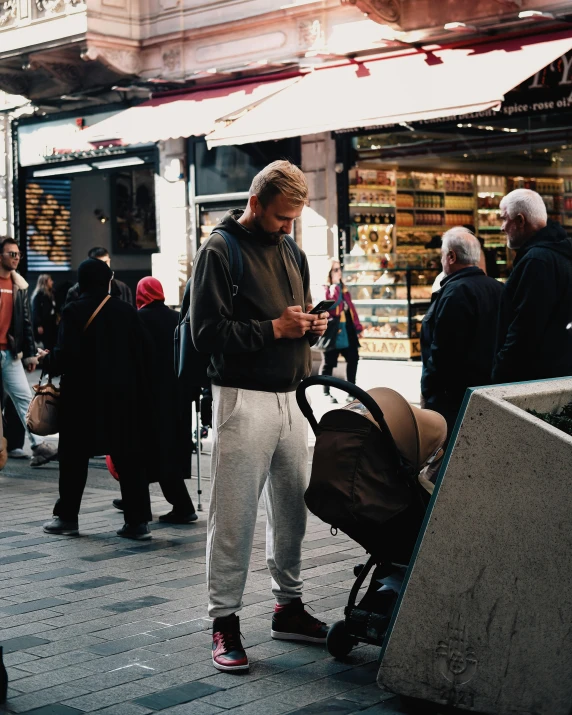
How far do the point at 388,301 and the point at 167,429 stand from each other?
855 cm

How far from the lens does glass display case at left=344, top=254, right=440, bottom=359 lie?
1598 cm

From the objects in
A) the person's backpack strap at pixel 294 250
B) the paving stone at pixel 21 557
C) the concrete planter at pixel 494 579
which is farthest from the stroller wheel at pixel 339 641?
the paving stone at pixel 21 557

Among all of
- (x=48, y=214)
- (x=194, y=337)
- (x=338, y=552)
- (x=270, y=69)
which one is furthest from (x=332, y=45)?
(x=194, y=337)

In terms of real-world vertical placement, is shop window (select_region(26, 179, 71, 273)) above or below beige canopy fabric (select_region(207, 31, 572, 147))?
below

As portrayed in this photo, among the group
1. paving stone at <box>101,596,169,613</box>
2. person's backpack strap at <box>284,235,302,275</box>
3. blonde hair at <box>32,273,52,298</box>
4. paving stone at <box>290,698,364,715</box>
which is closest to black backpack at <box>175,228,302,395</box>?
person's backpack strap at <box>284,235,302,275</box>

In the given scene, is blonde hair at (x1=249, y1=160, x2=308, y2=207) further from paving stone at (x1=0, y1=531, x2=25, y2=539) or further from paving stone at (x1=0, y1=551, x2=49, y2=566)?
paving stone at (x1=0, y1=531, x2=25, y2=539)

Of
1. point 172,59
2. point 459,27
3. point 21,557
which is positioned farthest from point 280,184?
point 172,59

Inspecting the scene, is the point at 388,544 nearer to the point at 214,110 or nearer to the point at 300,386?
the point at 300,386

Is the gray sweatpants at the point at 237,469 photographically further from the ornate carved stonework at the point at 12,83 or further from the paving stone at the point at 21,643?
the ornate carved stonework at the point at 12,83

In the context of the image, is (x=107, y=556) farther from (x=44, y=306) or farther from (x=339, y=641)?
(x=44, y=306)

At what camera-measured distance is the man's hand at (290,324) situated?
488 cm

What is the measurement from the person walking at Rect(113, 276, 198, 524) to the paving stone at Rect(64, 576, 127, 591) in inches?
57.4

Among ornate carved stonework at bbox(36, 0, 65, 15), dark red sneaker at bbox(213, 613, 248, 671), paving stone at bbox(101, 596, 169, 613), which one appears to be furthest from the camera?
ornate carved stonework at bbox(36, 0, 65, 15)

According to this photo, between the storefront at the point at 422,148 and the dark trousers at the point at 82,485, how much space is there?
6.46 meters
